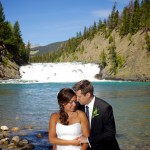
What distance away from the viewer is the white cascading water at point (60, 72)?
89438 millimetres

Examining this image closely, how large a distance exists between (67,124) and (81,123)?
9.5 inches

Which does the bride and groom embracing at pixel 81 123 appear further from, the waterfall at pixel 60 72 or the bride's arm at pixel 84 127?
the waterfall at pixel 60 72

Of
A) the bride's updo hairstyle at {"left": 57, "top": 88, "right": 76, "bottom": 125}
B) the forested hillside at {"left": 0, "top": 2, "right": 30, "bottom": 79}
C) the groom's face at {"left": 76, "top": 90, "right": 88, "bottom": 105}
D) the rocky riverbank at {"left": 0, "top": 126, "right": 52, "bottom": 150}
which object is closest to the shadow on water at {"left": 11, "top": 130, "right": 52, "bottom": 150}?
the rocky riverbank at {"left": 0, "top": 126, "right": 52, "bottom": 150}

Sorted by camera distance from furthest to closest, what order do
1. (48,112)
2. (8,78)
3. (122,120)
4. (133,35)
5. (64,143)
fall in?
1. (133,35)
2. (8,78)
3. (48,112)
4. (122,120)
5. (64,143)

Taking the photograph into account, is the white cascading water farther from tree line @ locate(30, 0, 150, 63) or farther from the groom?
the groom

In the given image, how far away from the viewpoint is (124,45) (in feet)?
368

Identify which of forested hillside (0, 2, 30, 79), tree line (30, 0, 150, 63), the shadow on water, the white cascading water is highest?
tree line (30, 0, 150, 63)

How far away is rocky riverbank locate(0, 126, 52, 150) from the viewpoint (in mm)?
14615

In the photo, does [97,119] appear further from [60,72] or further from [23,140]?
[60,72]

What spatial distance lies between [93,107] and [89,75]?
85963 millimetres

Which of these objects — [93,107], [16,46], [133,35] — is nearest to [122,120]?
[93,107]

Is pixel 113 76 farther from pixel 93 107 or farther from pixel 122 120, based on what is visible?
pixel 93 107

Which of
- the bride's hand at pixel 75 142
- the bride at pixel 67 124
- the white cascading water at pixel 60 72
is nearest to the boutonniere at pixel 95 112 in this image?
the bride at pixel 67 124

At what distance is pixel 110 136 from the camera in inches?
221
